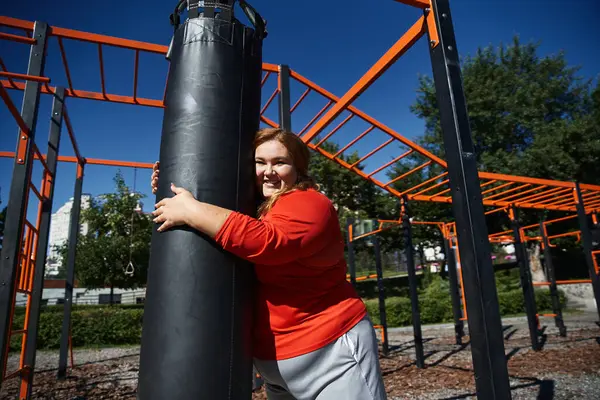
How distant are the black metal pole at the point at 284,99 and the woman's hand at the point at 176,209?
2.21 m

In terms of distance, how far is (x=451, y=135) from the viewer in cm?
188

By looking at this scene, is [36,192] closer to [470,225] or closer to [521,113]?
[470,225]

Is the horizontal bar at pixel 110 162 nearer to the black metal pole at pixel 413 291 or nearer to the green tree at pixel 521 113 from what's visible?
the black metal pole at pixel 413 291

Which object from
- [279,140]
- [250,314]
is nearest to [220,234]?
[250,314]

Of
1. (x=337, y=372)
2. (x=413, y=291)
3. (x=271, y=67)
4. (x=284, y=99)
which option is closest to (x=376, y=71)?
(x=284, y=99)

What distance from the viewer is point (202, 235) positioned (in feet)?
4.10

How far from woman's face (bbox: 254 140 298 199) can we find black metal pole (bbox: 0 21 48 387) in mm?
2341

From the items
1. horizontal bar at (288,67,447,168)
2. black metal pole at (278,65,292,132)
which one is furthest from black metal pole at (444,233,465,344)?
black metal pole at (278,65,292,132)

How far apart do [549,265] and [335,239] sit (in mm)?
9218

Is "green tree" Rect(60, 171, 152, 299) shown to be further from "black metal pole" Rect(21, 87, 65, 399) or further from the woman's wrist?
the woman's wrist

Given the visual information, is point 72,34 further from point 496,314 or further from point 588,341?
point 588,341

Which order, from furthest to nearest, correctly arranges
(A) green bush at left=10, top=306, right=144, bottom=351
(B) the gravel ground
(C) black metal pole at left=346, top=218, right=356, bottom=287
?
1. (A) green bush at left=10, top=306, right=144, bottom=351
2. (C) black metal pole at left=346, top=218, right=356, bottom=287
3. (B) the gravel ground

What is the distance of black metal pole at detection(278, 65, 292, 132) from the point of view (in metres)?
3.41

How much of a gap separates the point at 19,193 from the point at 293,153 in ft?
8.19
